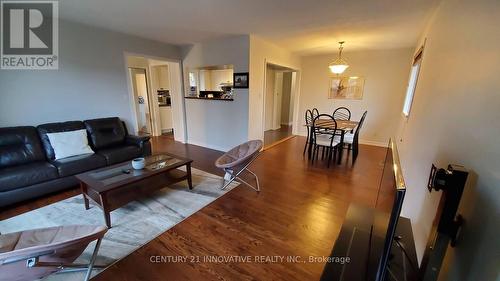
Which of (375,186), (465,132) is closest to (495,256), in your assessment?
(465,132)

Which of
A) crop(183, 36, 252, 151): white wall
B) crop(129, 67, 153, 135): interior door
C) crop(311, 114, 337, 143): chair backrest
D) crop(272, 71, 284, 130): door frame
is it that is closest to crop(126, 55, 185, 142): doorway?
crop(129, 67, 153, 135): interior door

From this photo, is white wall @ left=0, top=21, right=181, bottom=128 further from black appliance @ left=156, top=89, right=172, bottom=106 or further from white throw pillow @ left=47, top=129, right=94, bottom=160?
black appliance @ left=156, top=89, right=172, bottom=106

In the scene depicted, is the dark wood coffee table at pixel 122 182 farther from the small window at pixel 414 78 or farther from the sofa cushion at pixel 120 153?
the small window at pixel 414 78

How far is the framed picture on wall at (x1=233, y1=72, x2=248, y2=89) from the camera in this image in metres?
4.09

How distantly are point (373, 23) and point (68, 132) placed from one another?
4.94 m

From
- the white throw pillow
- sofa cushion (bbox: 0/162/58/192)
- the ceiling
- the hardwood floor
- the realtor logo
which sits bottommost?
the hardwood floor

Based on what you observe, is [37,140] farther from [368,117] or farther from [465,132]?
[368,117]

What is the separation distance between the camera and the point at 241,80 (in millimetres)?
4145

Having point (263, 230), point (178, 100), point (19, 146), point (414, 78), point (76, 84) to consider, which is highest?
point (414, 78)

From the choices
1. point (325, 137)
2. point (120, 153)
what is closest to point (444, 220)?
point (325, 137)

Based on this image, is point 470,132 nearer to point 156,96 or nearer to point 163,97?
point 156,96

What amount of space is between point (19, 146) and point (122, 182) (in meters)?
1.93

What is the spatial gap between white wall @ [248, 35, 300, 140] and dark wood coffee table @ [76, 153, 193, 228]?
2.05 m

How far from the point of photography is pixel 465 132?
3.46ft
